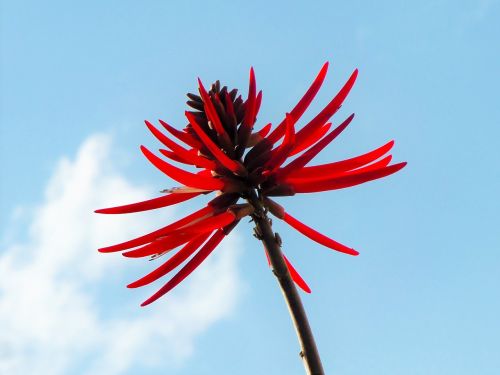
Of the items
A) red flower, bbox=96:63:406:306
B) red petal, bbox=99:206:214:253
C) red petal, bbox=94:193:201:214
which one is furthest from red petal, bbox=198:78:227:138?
red petal, bbox=99:206:214:253

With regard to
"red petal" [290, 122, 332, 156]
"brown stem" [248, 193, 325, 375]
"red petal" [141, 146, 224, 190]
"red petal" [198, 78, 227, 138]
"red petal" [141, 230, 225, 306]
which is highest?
"red petal" [198, 78, 227, 138]

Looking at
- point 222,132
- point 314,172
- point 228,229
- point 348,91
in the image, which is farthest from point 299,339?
point 348,91

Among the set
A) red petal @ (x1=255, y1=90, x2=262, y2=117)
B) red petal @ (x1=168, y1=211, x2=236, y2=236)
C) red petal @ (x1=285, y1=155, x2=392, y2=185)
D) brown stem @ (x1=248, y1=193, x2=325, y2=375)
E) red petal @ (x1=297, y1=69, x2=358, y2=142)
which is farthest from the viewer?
red petal @ (x1=255, y1=90, x2=262, y2=117)

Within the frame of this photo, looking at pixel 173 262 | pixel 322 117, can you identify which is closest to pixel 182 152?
pixel 173 262

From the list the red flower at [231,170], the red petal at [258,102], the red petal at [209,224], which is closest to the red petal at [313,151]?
the red flower at [231,170]

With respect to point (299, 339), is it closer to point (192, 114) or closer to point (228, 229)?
point (228, 229)

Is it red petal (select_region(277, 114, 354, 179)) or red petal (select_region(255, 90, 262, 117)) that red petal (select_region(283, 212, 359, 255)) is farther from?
red petal (select_region(255, 90, 262, 117))

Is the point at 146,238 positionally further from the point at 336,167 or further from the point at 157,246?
the point at 336,167
